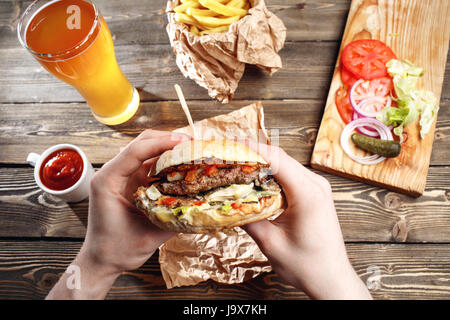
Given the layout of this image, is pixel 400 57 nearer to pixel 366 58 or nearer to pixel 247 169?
pixel 366 58

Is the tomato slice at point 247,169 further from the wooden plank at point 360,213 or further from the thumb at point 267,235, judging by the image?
the wooden plank at point 360,213

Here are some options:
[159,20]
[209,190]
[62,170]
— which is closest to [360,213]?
[209,190]

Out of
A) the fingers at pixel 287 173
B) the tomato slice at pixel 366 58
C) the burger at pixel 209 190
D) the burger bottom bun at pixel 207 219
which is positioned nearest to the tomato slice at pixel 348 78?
the tomato slice at pixel 366 58

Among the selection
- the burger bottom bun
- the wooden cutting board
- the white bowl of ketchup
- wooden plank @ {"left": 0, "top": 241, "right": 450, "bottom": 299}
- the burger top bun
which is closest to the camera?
the burger bottom bun

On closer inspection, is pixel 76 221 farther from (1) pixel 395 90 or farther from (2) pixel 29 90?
(1) pixel 395 90

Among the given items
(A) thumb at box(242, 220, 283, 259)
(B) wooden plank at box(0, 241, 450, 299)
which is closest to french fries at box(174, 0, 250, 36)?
(A) thumb at box(242, 220, 283, 259)

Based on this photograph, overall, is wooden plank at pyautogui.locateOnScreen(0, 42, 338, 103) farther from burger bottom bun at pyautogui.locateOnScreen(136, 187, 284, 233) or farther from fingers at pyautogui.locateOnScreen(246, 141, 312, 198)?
burger bottom bun at pyautogui.locateOnScreen(136, 187, 284, 233)

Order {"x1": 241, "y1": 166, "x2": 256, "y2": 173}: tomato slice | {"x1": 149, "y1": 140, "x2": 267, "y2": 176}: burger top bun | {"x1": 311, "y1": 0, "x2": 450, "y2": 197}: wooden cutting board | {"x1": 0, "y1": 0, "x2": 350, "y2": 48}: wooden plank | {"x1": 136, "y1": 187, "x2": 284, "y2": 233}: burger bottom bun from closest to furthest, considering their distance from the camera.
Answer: {"x1": 136, "y1": 187, "x2": 284, "y2": 233}: burger bottom bun, {"x1": 149, "y1": 140, "x2": 267, "y2": 176}: burger top bun, {"x1": 241, "y1": 166, "x2": 256, "y2": 173}: tomato slice, {"x1": 311, "y1": 0, "x2": 450, "y2": 197}: wooden cutting board, {"x1": 0, "y1": 0, "x2": 350, "y2": 48}: wooden plank
